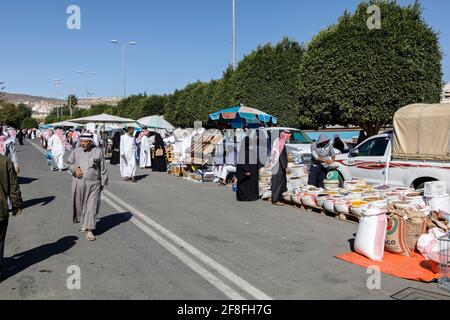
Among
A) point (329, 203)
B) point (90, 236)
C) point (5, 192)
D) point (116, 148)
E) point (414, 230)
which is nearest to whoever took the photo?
point (5, 192)

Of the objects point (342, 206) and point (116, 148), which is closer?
point (342, 206)

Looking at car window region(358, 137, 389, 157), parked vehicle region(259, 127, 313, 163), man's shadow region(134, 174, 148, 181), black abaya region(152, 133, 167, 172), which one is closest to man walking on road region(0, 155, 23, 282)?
car window region(358, 137, 389, 157)

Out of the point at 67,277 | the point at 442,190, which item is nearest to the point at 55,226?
the point at 67,277

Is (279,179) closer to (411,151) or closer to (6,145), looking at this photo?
(411,151)

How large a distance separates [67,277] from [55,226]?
10.6ft

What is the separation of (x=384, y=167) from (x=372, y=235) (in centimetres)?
459

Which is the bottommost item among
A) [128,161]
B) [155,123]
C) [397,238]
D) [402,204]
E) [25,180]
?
[25,180]

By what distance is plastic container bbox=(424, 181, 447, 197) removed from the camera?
312 inches

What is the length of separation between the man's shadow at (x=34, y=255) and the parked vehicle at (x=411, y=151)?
7343 millimetres

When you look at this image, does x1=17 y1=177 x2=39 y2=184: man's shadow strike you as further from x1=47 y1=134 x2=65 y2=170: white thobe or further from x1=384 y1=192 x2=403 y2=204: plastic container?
x1=384 y1=192 x2=403 y2=204: plastic container

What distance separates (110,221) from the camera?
8719 mm

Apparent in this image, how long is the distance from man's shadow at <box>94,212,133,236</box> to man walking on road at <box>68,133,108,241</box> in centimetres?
55

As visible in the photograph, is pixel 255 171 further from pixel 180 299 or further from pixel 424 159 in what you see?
pixel 180 299

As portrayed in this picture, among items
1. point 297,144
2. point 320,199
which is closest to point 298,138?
point 297,144
